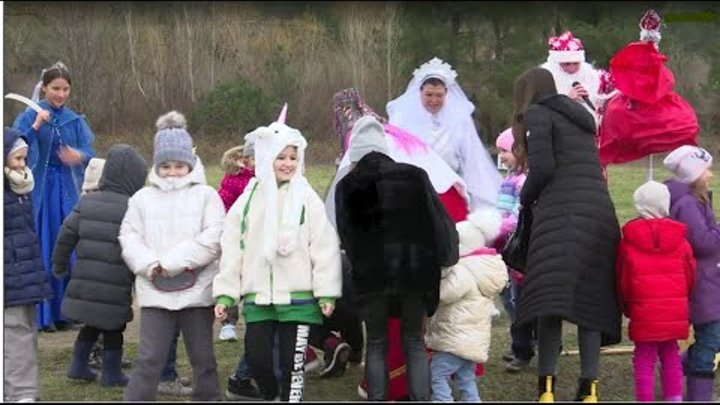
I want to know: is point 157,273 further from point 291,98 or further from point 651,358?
point 291,98

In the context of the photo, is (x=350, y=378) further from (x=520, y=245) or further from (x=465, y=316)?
(x=520, y=245)

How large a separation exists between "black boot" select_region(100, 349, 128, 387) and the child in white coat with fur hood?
1.59m

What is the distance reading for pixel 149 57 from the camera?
46.4 ft

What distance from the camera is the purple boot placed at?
542cm

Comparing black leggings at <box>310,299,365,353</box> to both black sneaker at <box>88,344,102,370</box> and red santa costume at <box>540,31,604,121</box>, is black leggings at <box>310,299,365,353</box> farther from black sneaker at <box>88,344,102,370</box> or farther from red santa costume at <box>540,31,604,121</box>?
red santa costume at <box>540,31,604,121</box>

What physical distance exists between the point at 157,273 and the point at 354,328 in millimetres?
1345

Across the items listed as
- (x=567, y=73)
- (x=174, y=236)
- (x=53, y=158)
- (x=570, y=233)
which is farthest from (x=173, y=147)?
(x=567, y=73)

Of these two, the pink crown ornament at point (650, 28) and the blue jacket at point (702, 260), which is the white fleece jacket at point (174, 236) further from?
the pink crown ornament at point (650, 28)

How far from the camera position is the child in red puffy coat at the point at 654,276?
5.16 meters

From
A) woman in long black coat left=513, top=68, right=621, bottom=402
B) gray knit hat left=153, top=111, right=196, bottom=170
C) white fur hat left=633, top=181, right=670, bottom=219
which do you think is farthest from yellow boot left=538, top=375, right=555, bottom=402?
gray knit hat left=153, top=111, right=196, bottom=170

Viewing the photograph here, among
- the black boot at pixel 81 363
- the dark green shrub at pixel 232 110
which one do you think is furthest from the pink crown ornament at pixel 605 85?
the dark green shrub at pixel 232 110

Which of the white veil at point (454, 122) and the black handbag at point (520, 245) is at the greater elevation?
the white veil at point (454, 122)

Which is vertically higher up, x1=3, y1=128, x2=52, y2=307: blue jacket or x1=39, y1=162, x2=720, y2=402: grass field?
x1=3, y1=128, x2=52, y2=307: blue jacket

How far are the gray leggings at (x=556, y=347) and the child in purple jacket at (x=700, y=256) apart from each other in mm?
469
